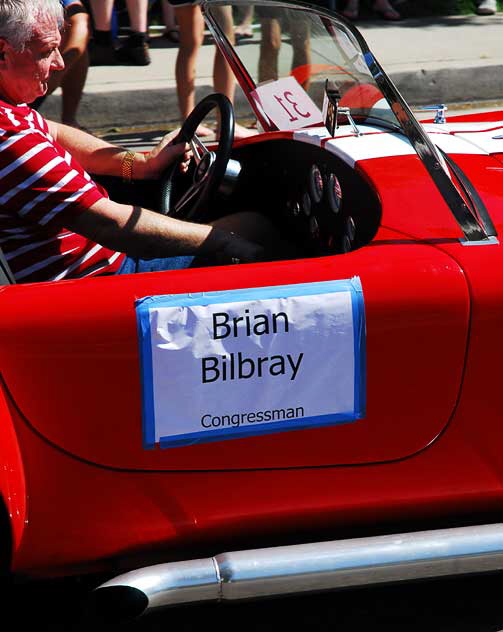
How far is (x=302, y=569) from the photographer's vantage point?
6.34ft

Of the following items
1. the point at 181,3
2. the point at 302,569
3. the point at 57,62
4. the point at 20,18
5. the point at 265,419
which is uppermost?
the point at 20,18

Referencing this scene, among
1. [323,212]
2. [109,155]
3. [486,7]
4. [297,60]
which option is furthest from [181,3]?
[486,7]

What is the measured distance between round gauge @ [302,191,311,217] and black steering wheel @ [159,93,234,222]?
0.24m

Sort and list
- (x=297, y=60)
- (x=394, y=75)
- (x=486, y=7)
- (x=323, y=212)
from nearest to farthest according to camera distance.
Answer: (x=323, y=212) < (x=297, y=60) < (x=394, y=75) < (x=486, y=7)

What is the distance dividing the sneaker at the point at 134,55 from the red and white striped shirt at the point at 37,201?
16.9ft

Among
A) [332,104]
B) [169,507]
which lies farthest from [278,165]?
[169,507]

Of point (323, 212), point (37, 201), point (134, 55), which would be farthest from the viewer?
point (134, 55)

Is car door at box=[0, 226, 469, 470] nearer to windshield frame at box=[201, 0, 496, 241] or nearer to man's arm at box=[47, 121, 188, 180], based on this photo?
windshield frame at box=[201, 0, 496, 241]

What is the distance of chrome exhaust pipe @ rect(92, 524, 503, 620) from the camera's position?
1901 mm

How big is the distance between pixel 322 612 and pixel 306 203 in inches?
43.2

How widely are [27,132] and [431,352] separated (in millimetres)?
991

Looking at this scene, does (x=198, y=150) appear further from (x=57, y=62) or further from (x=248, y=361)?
(x=248, y=361)

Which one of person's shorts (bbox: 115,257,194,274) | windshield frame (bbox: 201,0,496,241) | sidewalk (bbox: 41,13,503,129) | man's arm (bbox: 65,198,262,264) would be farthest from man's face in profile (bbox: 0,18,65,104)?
sidewalk (bbox: 41,13,503,129)

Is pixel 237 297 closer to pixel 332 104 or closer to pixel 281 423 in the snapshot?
pixel 281 423
